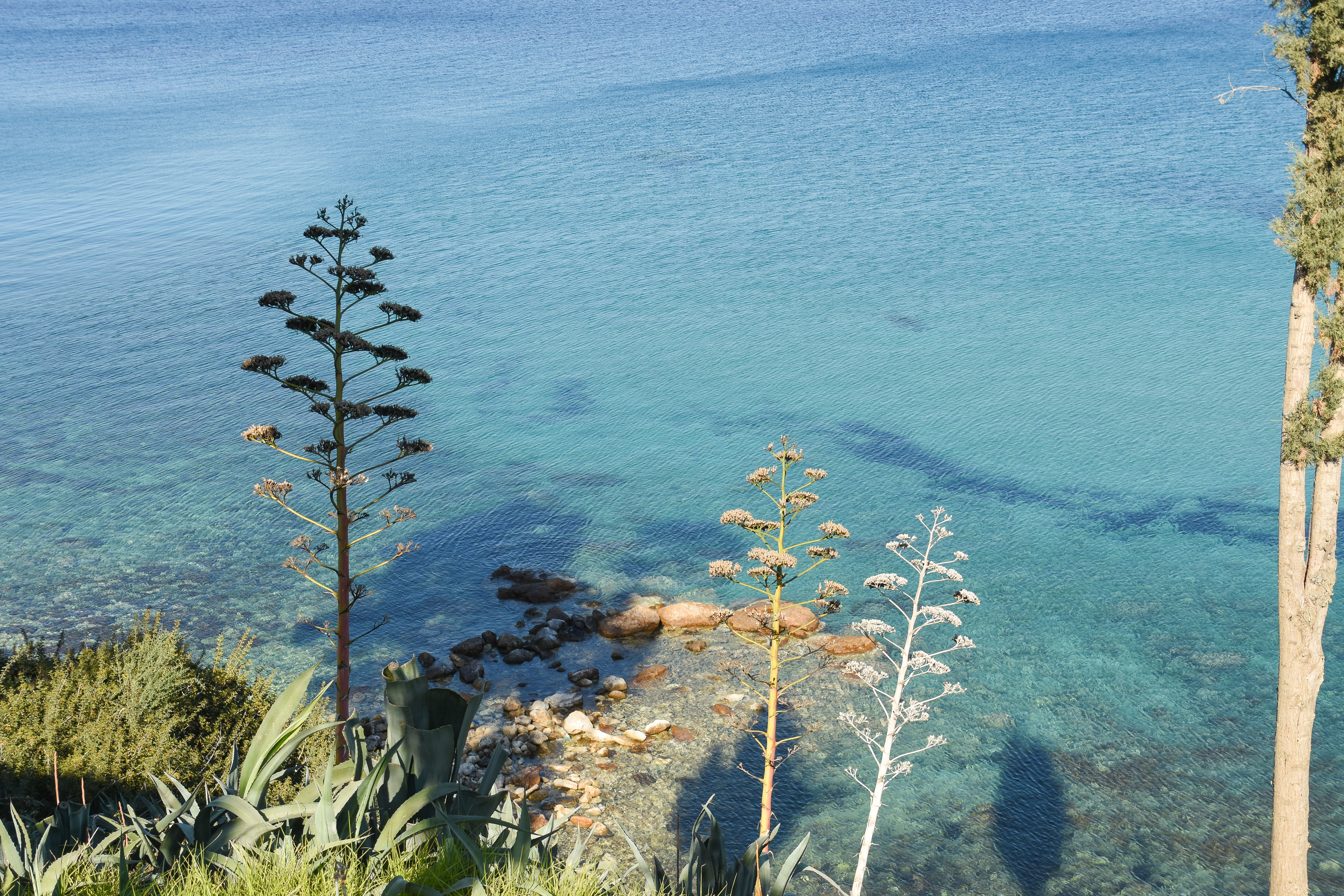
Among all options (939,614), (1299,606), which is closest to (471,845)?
(939,614)

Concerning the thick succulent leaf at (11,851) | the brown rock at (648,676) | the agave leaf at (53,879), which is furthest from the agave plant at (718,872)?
the brown rock at (648,676)

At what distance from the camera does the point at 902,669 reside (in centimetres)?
661

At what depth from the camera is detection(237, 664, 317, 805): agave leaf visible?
5695 mm

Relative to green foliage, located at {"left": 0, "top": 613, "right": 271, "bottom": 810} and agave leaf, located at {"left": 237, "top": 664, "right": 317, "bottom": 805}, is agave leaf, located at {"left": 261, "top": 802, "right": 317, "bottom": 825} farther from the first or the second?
green foliage, located at {"left": 0, "top": 613, "right": 271, "bottom": 810}

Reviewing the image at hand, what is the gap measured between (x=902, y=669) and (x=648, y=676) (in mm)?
5950

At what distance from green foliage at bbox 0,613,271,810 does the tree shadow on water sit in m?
6.73

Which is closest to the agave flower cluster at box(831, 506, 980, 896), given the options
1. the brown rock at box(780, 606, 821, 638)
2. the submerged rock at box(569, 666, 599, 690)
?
the brown rock at box(780, 606, 821, 638)

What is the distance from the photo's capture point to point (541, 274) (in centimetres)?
2839

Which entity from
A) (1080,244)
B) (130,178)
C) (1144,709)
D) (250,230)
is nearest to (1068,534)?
(1144,709)

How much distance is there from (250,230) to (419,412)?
44.2 feet

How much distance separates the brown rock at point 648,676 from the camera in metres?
12.1

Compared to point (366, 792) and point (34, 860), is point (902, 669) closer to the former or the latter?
point (366, 792)

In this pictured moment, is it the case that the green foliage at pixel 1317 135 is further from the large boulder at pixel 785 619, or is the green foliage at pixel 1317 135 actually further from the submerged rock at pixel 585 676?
the submerged rock at pixel 585 676

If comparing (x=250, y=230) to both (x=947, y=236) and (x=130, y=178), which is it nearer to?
(x=130, y=178)
